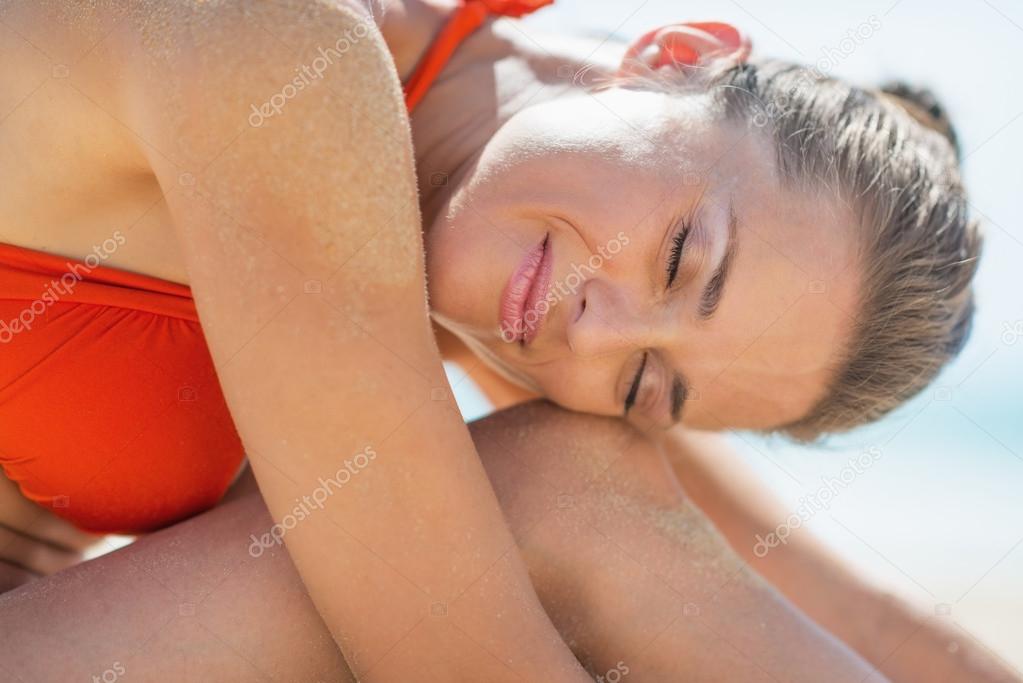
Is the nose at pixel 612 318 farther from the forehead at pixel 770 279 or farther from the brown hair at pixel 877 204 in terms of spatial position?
the brown hair at pixel 877 204

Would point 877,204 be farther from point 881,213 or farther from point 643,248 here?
point 643,248

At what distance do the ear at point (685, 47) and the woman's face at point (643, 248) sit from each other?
0.17 metres

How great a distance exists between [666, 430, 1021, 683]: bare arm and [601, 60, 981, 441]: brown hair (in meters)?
0.30

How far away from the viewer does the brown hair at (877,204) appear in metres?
1.43

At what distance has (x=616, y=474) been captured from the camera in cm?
146

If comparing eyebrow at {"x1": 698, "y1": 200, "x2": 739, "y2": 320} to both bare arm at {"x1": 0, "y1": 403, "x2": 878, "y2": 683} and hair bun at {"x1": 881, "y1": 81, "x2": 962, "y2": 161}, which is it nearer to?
bare arm at {"x1": 0, "y1": 403, "x2": 878, "y2": 683}

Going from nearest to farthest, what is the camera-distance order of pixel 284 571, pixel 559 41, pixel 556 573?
pixel 284 571, pixel 556 573, pixel 559 41

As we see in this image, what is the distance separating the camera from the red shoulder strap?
1563 millimetres

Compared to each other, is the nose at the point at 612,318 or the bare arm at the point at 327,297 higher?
the bare arm at the point at 327,297

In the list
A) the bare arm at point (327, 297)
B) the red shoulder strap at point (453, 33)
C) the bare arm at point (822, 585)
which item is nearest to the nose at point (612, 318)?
the bare arm at point (327, 297)

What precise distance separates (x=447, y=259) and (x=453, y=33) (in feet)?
1.56

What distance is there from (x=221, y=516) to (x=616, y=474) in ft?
1.90

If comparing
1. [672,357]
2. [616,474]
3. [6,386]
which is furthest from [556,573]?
[6,386]

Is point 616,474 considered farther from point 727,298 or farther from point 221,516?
point 221,516
